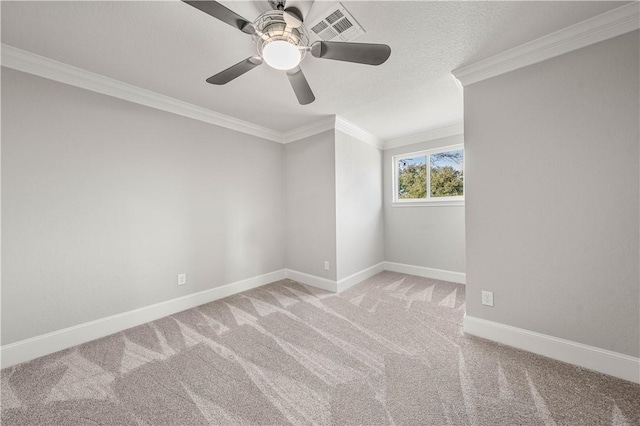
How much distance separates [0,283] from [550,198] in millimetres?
4213

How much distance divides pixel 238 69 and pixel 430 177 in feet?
11.2

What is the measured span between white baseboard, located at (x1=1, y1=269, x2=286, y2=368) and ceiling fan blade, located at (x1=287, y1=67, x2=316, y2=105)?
251 centimetres

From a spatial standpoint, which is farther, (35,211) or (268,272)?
(268,272)

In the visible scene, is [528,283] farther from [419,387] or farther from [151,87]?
[151,87]

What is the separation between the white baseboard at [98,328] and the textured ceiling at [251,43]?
89.0 inches

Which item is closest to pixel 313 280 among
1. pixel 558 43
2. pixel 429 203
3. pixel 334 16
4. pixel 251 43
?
pixel 429 203

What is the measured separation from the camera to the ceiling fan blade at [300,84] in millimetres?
1675

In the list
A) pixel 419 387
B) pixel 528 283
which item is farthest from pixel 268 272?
pixel 528 283

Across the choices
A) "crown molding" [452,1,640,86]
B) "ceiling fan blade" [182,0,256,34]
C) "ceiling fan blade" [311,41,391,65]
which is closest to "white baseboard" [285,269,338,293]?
"ceiling fan blade" [311,41,391,65]

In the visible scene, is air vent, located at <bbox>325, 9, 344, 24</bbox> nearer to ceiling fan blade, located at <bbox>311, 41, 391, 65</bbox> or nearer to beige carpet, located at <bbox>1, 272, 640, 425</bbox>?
ceiling fan blade, located at <bbox>311, 41, 391, 65</bbox>

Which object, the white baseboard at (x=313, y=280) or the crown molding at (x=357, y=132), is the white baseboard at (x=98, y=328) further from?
the crown molding at (x=357, y=132)

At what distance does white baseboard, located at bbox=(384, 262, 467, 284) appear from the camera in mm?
3604

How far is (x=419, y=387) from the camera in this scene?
5.00 feet

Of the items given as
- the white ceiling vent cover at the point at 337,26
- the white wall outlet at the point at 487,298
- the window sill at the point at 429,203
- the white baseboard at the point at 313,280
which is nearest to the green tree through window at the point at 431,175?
the window sill at the point at 429,203
